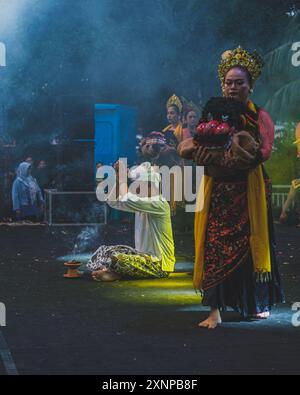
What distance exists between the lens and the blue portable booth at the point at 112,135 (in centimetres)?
1970

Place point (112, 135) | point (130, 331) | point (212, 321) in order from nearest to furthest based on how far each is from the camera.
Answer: point (130, 331)
point (212, 321)
point (112, 135)

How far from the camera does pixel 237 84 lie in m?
7.88

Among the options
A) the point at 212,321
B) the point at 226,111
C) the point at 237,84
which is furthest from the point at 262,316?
the point at 237,84

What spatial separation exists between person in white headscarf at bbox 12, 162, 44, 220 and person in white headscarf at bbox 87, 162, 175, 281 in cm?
795

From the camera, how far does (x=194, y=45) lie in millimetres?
19781

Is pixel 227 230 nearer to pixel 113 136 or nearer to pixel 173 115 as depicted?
pixel 173 115

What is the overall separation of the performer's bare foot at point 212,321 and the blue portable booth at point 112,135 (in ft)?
38.8

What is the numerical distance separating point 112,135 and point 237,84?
39.1 feet

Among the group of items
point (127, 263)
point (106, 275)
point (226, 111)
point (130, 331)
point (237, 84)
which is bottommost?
point (130, 331)

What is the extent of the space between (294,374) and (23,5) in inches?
476

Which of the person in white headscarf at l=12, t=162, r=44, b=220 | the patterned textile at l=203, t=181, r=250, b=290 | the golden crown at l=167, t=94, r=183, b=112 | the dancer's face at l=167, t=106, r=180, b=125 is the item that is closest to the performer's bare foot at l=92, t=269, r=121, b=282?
the patterned textile at l=203, t=181, r=250, b=290

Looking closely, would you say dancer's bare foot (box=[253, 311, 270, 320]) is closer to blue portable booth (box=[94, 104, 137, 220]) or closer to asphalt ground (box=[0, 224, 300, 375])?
asphalt ground (box=[0, 224, 300, 375])

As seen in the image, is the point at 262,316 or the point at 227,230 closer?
the point at 227,230

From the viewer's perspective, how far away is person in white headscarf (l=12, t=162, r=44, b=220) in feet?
63.7
